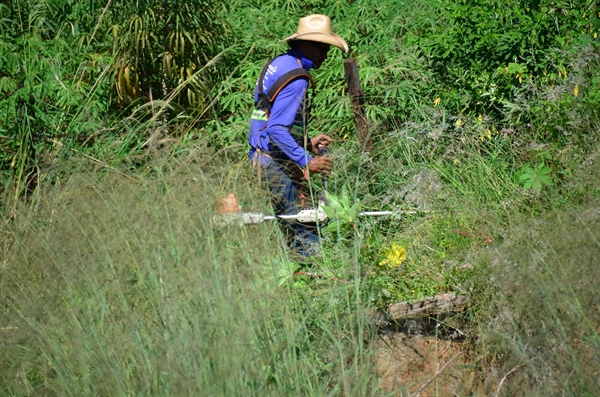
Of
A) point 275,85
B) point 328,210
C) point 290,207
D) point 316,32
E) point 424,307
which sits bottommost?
point 424,307

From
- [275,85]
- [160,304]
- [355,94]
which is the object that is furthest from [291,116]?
[160,304]

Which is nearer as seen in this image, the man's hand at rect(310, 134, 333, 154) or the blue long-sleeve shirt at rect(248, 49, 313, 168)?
the blue long-sleeve shirt at rect(248, 49, 313, 168)

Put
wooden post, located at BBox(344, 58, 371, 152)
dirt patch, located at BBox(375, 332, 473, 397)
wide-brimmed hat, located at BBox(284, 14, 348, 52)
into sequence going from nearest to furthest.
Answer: dirt patch, located at BBox(375, 332, 473, 397)
wide-brimmed hat, located at BBox(284, 14, 348, 52)
wooden post, located at BBox(344, 58, 371, 152)

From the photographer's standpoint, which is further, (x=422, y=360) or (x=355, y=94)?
(x=355, y=94)

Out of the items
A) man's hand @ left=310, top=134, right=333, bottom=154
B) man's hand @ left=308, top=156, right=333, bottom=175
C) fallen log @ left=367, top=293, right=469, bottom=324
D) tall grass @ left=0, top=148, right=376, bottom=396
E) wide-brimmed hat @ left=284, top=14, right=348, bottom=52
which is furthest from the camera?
man's hand @ left=310, top=134, right=333, bottom=154

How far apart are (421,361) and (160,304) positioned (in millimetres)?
1658

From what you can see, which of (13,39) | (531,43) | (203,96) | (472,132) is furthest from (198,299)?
(13,39)

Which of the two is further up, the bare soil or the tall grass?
the tall grass

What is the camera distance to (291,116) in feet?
16.7

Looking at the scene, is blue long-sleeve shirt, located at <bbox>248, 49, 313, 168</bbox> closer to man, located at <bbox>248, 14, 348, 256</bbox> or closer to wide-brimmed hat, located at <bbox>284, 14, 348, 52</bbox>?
man, located at <bbox>248, 14, 348, 256</bbox>

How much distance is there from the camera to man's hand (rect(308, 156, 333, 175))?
498cm

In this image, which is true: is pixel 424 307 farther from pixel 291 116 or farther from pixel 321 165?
pixel 291 116

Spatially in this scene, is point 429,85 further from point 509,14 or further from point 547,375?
point 547,375

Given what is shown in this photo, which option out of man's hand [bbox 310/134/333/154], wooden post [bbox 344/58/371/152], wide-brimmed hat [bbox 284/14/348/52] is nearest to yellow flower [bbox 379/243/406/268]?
man's hand [bbox 310/134/333/154]
